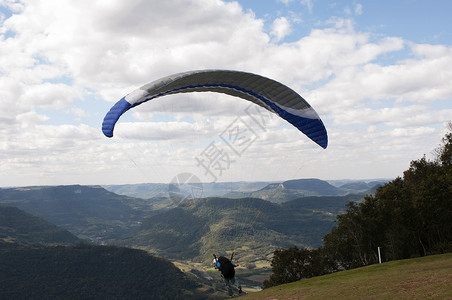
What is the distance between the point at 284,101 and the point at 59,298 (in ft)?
558

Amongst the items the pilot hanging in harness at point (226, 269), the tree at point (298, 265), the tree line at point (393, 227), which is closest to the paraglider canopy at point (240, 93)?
the pilot hanging in harness at point (226, 269)

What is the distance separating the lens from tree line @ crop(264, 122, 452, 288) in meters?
33.8

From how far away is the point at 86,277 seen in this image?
175m

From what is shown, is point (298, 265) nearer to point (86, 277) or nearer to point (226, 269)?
point (226, 269)

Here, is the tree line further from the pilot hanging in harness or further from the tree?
the pilot hanging in harness

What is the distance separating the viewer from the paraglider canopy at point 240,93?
1659 centimetres

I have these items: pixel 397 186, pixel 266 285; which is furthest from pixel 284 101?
pixel 266 285

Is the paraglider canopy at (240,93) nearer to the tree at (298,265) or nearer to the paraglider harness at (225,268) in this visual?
the paraglider harness at (225,268)

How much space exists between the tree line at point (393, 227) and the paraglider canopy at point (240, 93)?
20.4 m

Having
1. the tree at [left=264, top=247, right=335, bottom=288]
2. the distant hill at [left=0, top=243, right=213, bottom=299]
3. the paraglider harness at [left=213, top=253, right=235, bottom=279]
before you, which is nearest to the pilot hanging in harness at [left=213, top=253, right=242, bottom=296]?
the paraglider harness at [left=213, top=253, right=235, bottom=279]

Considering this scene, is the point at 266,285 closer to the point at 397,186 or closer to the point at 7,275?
the point at 397,186

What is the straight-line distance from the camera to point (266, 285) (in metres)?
45.7

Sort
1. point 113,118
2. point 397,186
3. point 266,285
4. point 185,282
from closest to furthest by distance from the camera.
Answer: point 113,118 → point 397,186 → point 266,285 → point 185,282

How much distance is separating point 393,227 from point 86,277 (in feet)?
591
